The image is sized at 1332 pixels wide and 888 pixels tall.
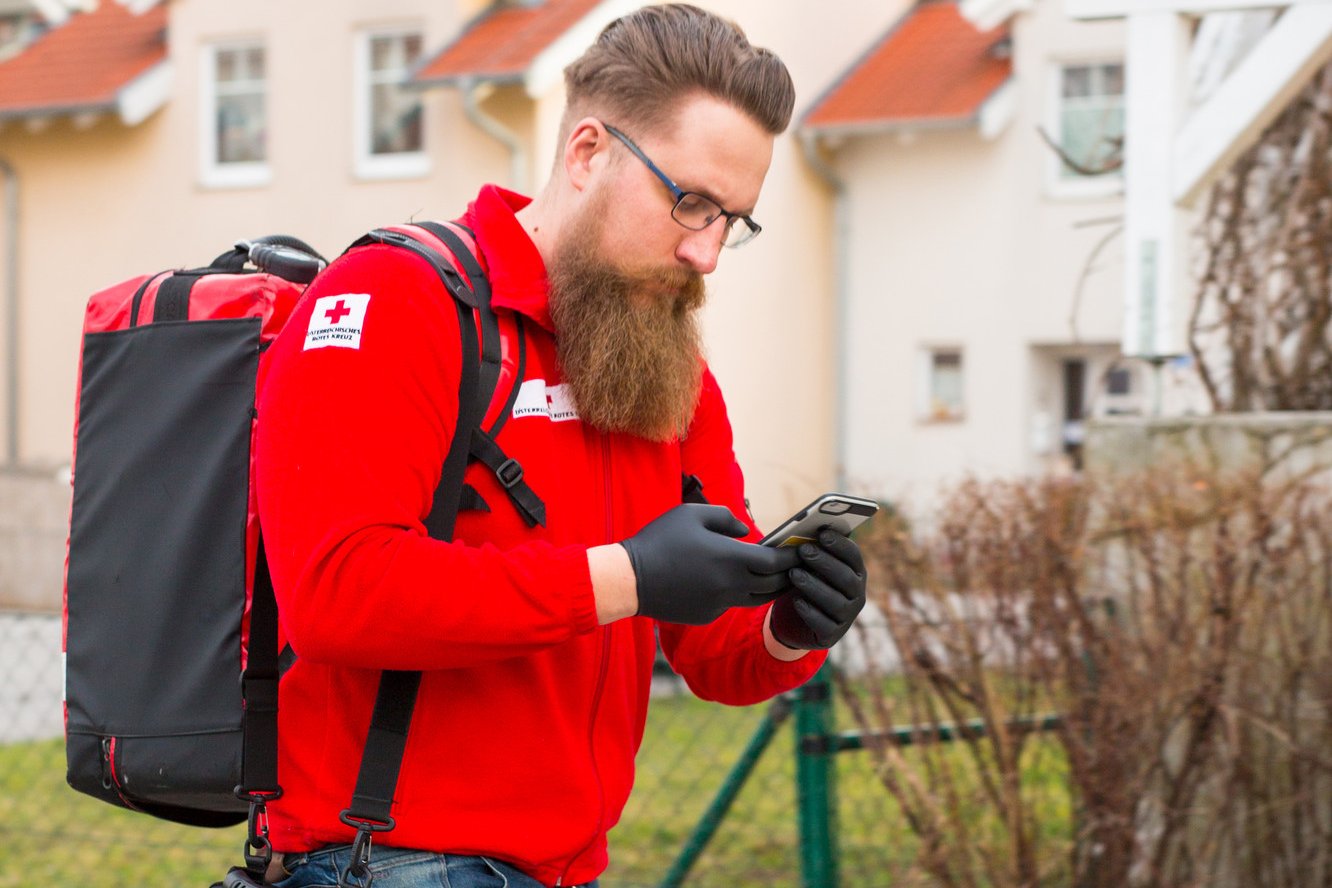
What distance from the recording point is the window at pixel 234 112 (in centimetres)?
1656

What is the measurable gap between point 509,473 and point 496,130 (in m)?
13.0

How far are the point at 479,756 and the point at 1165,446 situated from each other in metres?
3.05

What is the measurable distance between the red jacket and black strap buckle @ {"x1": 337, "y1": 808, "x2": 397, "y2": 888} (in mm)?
40

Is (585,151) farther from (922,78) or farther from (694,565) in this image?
(922,78)

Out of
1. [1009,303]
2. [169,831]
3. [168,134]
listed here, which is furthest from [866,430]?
[169,831]

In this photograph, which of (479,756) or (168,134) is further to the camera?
(168,134)

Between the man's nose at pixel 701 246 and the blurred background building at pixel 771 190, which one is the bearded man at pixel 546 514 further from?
the blurred background building at pixel 771 190

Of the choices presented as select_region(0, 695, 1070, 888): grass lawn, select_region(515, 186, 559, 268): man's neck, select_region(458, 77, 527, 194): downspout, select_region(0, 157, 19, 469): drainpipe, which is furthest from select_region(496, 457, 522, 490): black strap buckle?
select_region(0, 157, 19, 469): drainpipe

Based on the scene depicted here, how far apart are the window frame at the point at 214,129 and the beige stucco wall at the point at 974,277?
19.5 ft

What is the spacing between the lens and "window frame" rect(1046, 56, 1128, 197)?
1616 centimetres

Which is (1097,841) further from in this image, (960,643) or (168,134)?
(168,134)

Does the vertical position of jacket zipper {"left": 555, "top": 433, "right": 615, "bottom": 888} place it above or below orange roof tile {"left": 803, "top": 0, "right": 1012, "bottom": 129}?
below

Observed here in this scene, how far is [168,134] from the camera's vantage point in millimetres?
16656

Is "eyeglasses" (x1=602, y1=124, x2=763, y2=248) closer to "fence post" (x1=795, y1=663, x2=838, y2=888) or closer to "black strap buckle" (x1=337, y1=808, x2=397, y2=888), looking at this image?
"black strap buckle" (x1=337, y1=808, x2=397, y2=888)
